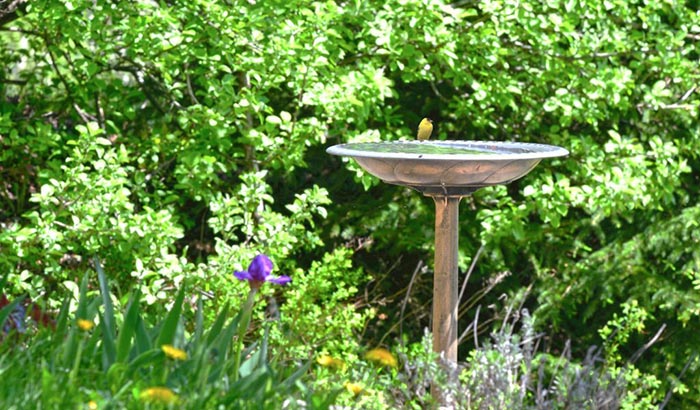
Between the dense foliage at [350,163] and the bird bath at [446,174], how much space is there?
0.55 meters

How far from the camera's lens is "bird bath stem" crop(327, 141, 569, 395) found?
12.2 feet

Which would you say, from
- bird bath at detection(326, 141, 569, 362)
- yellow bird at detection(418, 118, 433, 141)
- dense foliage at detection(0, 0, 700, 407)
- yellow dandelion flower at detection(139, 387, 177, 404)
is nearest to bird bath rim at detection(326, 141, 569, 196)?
bird bath at detection(326, 141, 569, 362)

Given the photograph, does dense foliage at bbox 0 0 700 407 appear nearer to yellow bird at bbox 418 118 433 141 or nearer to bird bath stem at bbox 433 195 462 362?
yellow bird at bbox 418 118 433 141

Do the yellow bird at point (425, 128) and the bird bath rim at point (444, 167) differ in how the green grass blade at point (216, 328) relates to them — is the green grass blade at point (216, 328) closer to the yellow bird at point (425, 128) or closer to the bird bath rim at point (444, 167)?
the bird bath rim at point (444, 167)

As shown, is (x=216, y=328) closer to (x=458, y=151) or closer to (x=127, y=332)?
(x=127, y=332)

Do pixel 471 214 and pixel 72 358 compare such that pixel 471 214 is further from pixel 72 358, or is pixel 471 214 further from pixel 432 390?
pixel 72 358

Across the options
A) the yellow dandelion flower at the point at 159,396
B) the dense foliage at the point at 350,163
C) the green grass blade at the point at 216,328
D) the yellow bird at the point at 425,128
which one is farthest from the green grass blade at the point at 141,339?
the yellow bird at the point at 425,128

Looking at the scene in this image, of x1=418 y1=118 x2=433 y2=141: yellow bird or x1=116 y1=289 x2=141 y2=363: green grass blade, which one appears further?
x1=418 y1=118 x2=433 y2=141: yellow bird

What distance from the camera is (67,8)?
4.67m

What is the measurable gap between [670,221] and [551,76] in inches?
42.6

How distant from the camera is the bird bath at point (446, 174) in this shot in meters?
3.71

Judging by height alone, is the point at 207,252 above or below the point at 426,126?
below

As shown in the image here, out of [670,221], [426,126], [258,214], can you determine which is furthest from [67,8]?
[670,221]

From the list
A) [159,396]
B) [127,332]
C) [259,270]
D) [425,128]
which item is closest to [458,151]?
[425,128]
